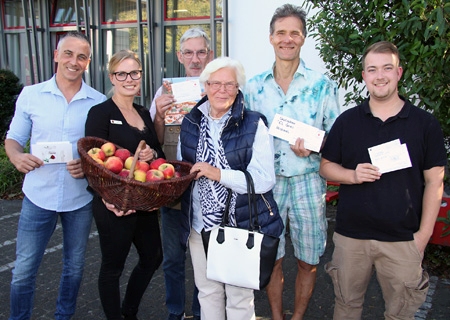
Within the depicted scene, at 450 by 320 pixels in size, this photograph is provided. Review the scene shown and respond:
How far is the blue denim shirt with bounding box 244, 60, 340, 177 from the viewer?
3.08 metres

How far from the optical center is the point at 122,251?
2889 millimetres

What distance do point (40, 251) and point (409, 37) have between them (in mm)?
3295

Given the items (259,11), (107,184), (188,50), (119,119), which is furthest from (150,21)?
(107,184)

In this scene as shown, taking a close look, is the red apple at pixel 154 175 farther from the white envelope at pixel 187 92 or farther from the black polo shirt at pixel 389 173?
the black polo shirt at pixel 389 173

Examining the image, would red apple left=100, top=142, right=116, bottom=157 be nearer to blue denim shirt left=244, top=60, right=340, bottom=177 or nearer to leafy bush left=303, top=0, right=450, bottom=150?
blue denim shirt left=244, top=60, right=340, bottom=177

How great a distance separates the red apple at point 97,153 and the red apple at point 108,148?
0.03 m

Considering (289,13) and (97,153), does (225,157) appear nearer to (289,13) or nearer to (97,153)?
(97,153)

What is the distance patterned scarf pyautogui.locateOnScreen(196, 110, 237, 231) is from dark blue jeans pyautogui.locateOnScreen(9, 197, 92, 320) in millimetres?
954

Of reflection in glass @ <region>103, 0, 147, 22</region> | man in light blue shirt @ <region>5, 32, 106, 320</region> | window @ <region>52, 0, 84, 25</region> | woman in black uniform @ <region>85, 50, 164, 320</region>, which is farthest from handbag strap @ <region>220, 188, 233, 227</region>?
window @ <region>52, 0, 84, 25</region>

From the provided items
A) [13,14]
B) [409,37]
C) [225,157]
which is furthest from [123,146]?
[13,14]

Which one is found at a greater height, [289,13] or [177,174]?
[289,13]

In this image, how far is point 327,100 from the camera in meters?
3.11

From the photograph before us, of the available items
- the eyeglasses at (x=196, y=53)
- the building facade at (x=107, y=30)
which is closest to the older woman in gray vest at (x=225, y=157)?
the eyeglasses at (x=196, y=53)

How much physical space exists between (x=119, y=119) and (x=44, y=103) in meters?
0.56
